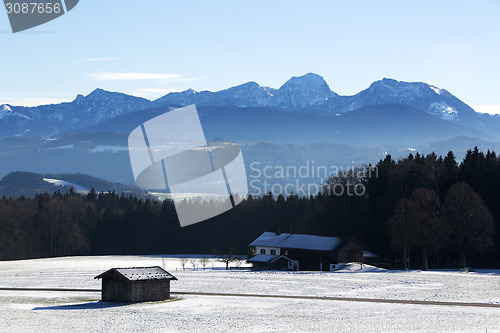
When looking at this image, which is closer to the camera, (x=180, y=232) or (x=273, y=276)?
(x=273, y=276)

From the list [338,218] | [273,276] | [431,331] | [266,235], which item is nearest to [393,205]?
[338,218]

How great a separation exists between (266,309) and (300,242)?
5339 cm

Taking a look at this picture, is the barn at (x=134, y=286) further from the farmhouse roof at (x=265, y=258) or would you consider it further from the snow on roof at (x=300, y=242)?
the snow on roof at (x=300, y=242)

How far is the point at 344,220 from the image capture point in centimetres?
11019

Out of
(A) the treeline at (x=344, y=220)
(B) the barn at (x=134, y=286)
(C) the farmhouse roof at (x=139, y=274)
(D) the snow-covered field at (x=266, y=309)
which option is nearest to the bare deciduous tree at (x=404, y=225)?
(A) the treeline at (x=344, y=220)

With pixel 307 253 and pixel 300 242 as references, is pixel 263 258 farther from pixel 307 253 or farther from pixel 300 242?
pixel 307 253

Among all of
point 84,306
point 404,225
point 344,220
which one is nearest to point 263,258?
point 344,220

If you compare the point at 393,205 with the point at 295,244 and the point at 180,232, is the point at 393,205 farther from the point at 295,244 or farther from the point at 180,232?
the point at 180,232

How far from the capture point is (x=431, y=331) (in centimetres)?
4031

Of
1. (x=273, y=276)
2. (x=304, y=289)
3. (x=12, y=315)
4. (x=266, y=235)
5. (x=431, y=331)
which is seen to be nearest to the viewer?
(x=431, y=331)

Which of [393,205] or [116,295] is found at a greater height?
[393,205]

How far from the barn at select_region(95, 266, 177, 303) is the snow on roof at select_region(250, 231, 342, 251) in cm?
4601

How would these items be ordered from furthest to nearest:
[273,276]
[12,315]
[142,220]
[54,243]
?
[142,220] < [54,243] < [273,276] < [12,315]

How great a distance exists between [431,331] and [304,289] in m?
25.0
